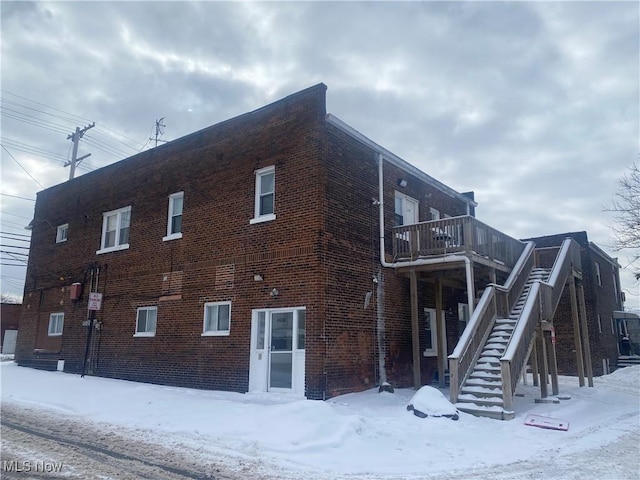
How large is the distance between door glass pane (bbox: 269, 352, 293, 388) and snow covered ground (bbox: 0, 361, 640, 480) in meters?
0.59

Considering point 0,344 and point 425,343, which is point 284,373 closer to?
point 425,343

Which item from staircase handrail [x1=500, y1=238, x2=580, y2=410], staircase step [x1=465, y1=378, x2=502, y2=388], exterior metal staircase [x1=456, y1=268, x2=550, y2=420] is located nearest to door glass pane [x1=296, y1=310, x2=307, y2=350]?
exterior metal staircase [x1=456, y1=268, x2=550, y2=420]

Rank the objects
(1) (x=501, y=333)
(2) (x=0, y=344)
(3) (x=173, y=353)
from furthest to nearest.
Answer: (2) (x=0, y=344) < (3) (x=173, y=353) < (1) (x=501, y=333)

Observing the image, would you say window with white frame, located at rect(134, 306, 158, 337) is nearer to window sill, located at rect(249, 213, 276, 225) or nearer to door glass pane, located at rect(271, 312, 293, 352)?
window sill, located at rect(249, 213, 276, 225)

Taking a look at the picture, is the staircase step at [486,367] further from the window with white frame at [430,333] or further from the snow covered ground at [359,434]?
the window with white frame at [430,333]

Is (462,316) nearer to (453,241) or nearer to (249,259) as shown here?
(453,241)

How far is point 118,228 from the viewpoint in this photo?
59.9 ft

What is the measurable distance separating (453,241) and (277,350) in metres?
5.64

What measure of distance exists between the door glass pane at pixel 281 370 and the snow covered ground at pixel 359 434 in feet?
1.93

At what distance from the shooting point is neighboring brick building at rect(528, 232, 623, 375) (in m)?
24.8

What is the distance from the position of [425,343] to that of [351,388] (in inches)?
188

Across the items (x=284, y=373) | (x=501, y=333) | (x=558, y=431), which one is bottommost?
(x=558, y=431)

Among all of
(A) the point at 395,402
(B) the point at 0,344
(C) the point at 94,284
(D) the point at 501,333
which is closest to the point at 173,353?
(C) the point at 94,284

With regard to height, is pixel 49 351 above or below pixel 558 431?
above
